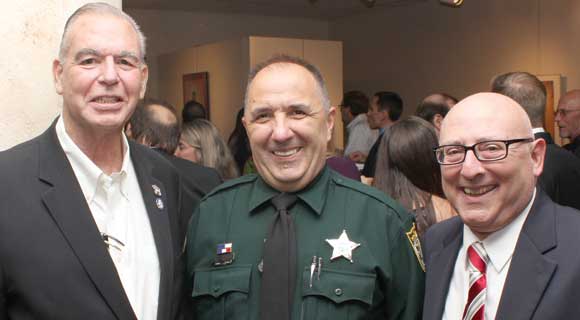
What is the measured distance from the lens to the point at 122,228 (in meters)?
1.94

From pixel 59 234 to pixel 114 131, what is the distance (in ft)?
1.09

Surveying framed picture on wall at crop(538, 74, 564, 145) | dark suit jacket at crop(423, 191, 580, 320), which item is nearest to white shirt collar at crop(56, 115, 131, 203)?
dark suit jacket at crop(423, 191, 580, 320)

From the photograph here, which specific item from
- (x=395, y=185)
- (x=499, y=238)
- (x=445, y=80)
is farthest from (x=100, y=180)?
(x=445, y=80)

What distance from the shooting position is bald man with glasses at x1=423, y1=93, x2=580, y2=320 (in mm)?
1722

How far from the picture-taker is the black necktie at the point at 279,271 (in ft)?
6.23

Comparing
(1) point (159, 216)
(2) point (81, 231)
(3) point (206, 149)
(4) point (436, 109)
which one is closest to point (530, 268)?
(1) point (159, 216)

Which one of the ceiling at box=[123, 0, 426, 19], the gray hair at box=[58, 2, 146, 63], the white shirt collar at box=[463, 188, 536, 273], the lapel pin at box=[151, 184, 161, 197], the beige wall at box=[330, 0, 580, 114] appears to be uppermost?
the ceiling at box=[123, 0, 426, 19]

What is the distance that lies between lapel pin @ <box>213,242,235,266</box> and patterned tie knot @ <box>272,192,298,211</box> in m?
0.18

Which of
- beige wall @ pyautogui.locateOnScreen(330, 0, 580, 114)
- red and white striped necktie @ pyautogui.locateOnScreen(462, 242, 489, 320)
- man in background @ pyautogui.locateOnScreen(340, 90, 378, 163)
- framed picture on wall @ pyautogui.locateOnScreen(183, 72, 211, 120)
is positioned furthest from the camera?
framed picture on wall @ pyautogui.locateOnScreen(183, 72, 211, 120)

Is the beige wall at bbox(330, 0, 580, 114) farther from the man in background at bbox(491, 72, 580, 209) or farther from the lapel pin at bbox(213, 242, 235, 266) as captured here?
the lapel pin at bbox(213, 242, 235, 266)

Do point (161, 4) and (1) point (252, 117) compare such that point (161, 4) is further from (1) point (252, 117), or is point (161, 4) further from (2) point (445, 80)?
(1) point (252, 117)

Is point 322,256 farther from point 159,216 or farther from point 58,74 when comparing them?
point 58,74

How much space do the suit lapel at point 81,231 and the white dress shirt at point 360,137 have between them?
629cm

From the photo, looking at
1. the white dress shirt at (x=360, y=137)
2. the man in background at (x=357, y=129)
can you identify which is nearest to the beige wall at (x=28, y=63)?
the man in background at (x=357, y=129)
